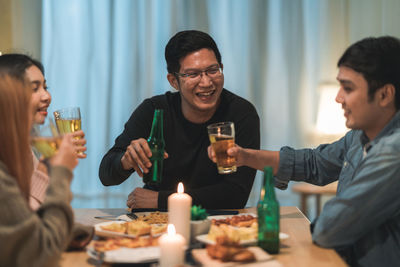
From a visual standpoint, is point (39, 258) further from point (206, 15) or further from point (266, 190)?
point (206, 15)

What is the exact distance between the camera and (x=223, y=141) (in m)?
1.90

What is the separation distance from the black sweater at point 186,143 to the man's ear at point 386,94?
90cm

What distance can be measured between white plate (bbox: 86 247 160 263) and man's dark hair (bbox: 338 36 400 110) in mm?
939

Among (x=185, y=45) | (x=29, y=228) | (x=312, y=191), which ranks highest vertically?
(x=185, y=45)

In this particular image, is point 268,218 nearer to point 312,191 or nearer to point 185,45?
point 185,45

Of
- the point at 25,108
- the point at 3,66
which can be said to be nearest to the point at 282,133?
the point at 3,66

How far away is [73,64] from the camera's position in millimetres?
4215

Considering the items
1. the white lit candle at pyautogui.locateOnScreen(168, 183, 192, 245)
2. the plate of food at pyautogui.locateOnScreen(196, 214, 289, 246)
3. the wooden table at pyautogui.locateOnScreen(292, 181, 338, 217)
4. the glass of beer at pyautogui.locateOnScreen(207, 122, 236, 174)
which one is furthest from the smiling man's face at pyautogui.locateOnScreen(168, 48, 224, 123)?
the wooden table at pyautogui.locateOnScreen(292, 181, 338, 217)

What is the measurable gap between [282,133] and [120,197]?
1517 mm

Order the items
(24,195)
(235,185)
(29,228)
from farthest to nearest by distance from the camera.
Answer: (235,185) < (24,195) < (29,228)

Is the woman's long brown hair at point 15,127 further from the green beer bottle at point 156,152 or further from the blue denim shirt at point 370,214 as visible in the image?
the blue denim shirt at point 370,214

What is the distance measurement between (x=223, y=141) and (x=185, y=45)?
0.90 meters

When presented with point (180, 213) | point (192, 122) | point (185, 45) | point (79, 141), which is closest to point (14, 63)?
point (79, 141)

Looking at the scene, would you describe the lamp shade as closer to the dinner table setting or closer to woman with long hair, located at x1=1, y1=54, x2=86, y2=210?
the dinner table setting
